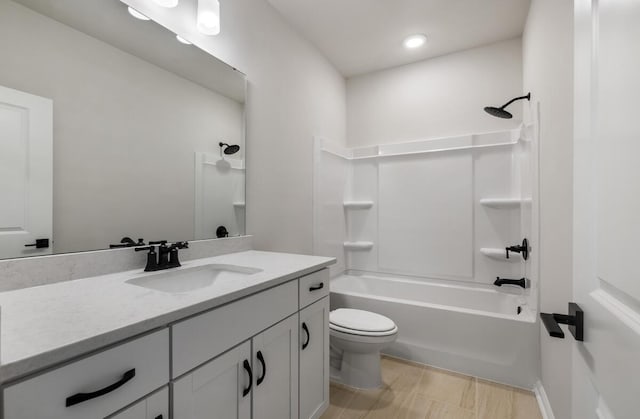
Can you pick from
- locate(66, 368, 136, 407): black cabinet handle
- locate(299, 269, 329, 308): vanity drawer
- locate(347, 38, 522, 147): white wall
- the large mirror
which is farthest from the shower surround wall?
locate(66, 368, 136, 407): black cabinet handle

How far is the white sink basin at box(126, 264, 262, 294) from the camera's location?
46.6 inches

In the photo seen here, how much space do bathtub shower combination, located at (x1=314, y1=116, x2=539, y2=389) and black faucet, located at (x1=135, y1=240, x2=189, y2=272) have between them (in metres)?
1.39

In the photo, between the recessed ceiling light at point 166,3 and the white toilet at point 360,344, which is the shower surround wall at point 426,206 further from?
the recessed ceiling light at point 166,3

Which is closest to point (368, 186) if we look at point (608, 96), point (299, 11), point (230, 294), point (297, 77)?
point (297, 77)

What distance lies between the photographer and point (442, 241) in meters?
2.81

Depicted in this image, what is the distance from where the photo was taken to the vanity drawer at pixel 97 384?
538 millimetres

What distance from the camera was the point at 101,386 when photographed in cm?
64

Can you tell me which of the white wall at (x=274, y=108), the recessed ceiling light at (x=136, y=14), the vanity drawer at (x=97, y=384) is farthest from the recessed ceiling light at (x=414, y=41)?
the vanity drawer at (x=97, y=384)

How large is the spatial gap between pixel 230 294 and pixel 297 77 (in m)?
2.05

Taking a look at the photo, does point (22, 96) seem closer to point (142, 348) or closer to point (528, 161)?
point (142, 348)

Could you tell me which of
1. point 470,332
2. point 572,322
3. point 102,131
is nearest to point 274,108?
point 102,131

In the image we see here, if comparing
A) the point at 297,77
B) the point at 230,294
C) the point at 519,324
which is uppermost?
the point at 297,77

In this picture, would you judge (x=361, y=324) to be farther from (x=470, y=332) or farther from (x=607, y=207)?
(x=607, y=207)

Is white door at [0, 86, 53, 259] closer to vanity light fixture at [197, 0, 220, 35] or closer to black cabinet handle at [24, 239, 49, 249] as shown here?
black cabinet handle at [24, 239, 49, 249]
